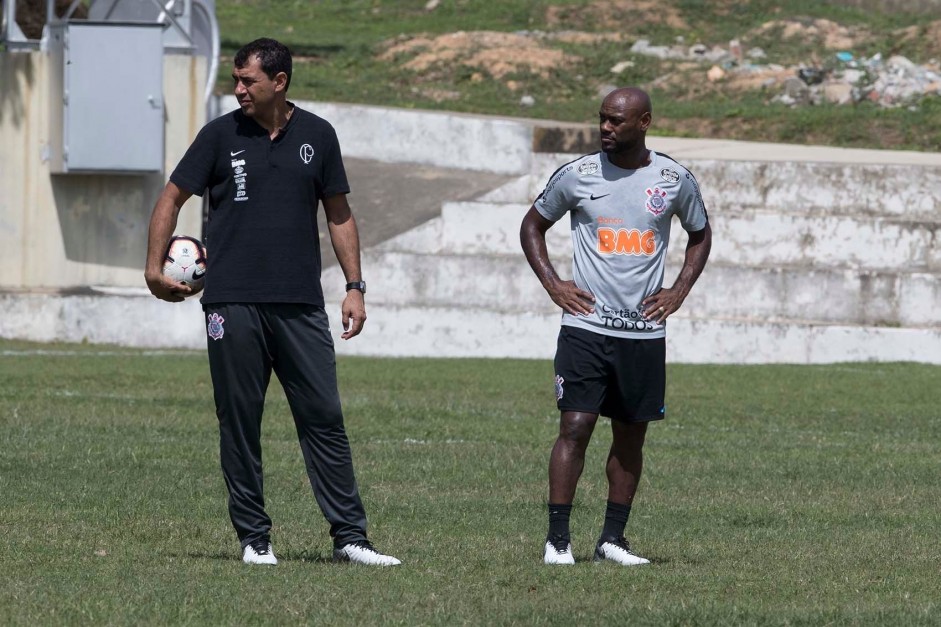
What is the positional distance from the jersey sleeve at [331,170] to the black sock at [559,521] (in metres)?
1.51

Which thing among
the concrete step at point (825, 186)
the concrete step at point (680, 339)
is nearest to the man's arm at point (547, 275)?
the concrete step at point (680, 339)

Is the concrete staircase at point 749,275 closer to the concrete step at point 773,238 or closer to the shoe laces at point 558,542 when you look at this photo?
the concrete step at point 773,238

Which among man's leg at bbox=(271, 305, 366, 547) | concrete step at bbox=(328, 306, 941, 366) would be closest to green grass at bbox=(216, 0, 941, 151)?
concrete step at bbox=(328, 306, 941, 366)

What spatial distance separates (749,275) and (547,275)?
12.0 meters

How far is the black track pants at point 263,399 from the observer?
7.04 metres

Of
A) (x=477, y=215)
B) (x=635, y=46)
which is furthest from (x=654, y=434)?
(x=635, y=46)

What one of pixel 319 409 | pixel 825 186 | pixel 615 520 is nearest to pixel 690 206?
pixel 615 520

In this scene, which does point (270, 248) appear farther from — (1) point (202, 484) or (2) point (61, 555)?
(1) point (202, 484)

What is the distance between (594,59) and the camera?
30.3 m

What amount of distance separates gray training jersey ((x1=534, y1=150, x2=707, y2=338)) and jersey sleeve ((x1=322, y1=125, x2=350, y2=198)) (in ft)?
2.89

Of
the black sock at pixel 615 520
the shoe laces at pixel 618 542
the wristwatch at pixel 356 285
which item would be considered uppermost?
the wristwatch at pixel 356 285

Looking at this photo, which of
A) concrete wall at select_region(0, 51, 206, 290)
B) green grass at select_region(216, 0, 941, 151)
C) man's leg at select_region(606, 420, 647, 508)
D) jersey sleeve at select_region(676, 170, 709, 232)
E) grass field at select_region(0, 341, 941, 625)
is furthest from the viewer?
green grass at select_region(216, 0, 941, 151)

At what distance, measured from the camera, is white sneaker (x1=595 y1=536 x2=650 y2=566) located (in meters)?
7.18

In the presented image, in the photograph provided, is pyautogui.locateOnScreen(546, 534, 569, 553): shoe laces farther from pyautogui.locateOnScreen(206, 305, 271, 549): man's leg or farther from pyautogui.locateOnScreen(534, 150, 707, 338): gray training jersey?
pyautogui.locateOnScreen(206, 305, 271, 549): man's leg
